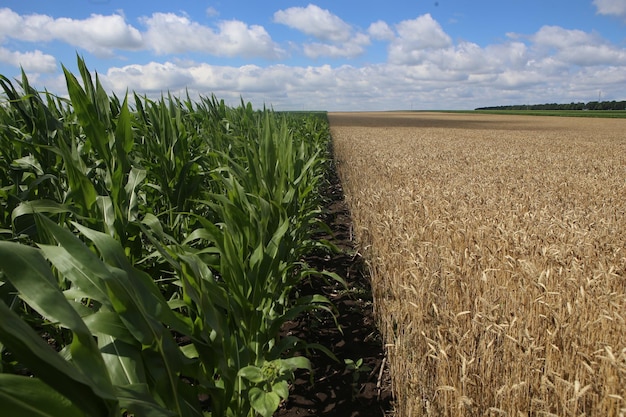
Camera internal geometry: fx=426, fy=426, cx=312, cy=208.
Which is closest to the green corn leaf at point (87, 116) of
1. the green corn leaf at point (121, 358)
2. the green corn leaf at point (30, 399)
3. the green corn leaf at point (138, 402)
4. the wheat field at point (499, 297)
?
the green corn leaf at point (121, 358)

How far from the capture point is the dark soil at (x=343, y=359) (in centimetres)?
227

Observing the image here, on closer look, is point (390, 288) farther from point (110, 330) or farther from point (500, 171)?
point (500, 171)

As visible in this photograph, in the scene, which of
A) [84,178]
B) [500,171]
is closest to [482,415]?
[84,178]

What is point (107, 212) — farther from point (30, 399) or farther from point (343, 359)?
point (343, 359)

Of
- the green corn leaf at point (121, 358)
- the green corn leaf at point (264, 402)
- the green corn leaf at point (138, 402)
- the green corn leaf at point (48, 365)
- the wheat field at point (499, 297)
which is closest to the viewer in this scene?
the green corn leaf at point (48, 365)

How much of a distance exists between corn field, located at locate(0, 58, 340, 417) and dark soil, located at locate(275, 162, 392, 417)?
46cm

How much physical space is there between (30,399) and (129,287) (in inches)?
10.9

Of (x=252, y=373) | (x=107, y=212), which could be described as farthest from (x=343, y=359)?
(x=107, y=212)

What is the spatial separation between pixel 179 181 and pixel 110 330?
2075 millimetres

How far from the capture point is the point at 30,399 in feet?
2.27

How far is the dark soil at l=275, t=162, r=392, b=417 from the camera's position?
2.27 m

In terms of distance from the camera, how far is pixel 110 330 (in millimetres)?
972

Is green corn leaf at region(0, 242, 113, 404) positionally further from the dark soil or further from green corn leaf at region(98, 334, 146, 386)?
the dark soil

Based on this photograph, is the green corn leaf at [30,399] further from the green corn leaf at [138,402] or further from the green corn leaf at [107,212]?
the green corn leaf at [107,212]
